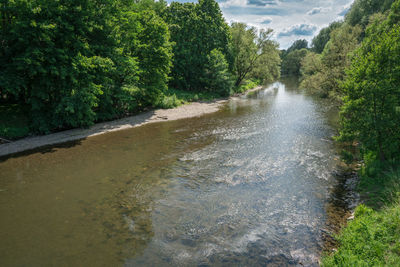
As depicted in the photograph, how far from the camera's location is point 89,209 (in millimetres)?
9984

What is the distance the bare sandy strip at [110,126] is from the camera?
1720 centimetres

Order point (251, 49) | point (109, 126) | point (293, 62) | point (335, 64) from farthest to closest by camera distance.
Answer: point (293, 62) → point (251, 49) → point (109, 126) → point (335, 64)

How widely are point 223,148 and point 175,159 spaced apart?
414 centimetres

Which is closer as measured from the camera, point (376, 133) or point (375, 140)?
point (376, 133)

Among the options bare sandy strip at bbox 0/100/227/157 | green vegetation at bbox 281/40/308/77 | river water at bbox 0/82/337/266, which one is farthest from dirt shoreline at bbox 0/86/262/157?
green vegetation at bbox 281/40/308/77

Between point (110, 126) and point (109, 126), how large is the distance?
0.31 ft

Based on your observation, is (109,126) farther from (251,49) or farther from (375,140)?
(251,49)

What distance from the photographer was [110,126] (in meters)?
23.2

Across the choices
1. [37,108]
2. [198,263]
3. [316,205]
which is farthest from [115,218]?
[37,108]

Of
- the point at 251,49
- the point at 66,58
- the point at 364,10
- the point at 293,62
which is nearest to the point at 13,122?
the point at 66,58

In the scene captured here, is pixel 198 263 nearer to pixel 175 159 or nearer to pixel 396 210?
pixel 396 210

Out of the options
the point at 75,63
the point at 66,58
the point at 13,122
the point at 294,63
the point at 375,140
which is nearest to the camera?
the point at 375,140

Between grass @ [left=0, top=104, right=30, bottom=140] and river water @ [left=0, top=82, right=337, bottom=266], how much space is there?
13.3ft

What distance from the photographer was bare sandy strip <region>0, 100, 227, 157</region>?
17203mm
